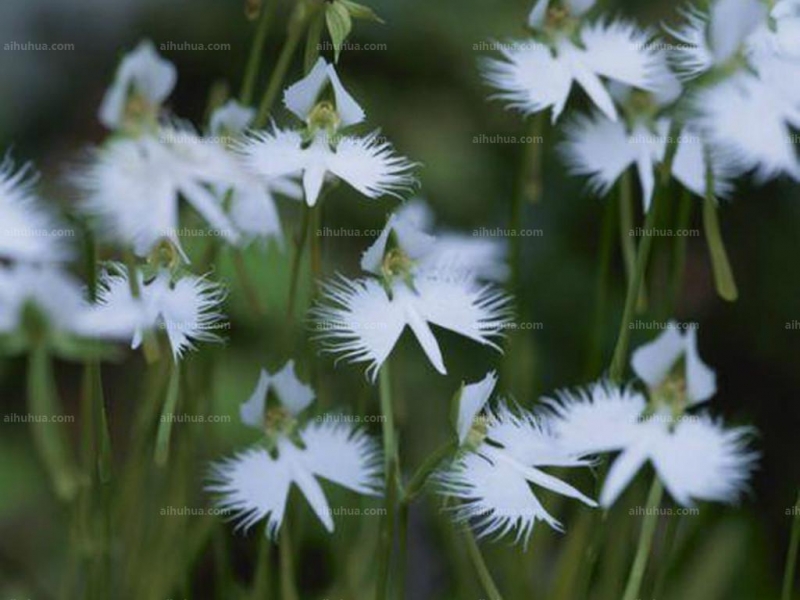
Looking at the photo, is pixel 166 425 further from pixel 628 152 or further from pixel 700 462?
pixel 628 152

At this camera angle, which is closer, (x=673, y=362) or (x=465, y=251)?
(x=673, y=362)

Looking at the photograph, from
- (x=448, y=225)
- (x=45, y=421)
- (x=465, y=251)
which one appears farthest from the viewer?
(x=448, y=225)

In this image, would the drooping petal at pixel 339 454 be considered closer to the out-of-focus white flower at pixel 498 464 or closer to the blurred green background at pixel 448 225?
the out-of-focus white flower at pixel 498 464

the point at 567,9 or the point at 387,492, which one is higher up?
the point at 567,9

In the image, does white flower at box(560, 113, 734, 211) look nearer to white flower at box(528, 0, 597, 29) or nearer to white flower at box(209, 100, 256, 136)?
white flower at box(528, 0, 597, 29)

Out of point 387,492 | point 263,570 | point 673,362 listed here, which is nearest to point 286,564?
point 263,570

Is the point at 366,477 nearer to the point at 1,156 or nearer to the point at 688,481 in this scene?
the point at 688,481

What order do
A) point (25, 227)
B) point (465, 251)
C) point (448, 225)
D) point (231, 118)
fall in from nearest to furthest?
point (25, 227) < point (231, 118) < point (465, 251) < point (448, 225)

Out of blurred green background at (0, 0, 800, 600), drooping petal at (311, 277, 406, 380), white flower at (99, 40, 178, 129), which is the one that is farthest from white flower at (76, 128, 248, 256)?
blurred green background at (0, 0, 800, 600)
